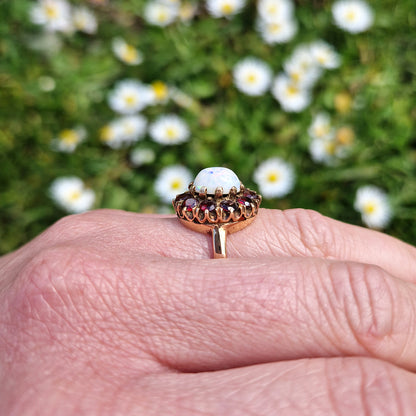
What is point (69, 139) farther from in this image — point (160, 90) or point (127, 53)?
point (127, 53)

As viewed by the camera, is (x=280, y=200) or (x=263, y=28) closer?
(x=280, y=200)

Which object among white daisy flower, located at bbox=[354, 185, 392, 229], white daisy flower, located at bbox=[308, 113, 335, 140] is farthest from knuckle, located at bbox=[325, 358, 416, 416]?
white daisy flower, located at bbox=[308, 113, 335, 140]

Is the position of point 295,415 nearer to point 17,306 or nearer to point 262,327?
point 262,327

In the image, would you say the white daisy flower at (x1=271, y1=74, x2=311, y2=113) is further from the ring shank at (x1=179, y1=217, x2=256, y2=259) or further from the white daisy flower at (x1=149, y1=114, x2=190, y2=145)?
the ring shank at (x1=179, y1=217, x2=256, y2=259)

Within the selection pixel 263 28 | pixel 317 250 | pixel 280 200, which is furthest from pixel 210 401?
pixel 263 28

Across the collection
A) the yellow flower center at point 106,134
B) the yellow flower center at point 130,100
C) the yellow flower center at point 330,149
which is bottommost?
the yellow flower center at point 330,149

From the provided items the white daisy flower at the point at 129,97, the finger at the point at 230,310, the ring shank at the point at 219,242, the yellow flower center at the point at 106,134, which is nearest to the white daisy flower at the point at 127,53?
the white daisy flower at the point at 129,97

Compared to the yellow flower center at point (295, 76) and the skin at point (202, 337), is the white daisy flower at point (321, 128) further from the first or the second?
the skin at point (202, 337)
